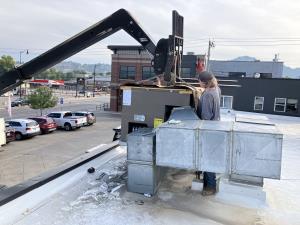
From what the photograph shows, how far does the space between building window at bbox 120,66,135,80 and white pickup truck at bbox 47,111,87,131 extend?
17.2m

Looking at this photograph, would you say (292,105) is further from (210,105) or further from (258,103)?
(210,105)

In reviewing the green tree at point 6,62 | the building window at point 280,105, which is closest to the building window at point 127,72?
the building window at point 280,105

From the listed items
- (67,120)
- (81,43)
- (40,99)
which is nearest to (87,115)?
(67,120)

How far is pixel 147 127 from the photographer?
16.1 feet

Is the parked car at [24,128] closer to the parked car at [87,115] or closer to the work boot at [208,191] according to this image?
the parked car at [87,115]

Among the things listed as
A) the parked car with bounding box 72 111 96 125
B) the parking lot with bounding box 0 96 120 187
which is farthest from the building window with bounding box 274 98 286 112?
the parked car with bounding box 72 111 96 125

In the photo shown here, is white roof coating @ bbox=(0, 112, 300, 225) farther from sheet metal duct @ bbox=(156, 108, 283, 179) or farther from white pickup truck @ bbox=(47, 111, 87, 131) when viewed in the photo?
white pickup truck @ bbox=(47, 111, 87, 131)

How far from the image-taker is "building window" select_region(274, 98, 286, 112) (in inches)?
1098

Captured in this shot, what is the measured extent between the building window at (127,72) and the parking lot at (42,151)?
1775cm

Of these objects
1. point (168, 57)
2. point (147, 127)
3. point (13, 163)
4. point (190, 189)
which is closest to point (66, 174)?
point (147, 127)

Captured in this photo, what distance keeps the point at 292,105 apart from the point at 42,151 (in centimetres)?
2067

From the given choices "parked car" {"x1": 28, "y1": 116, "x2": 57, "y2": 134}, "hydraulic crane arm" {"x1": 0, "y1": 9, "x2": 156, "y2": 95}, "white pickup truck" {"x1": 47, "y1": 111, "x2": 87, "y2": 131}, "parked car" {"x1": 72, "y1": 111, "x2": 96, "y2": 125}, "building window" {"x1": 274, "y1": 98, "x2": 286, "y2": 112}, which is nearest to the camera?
"hydraulic crane arm" {"x1": 0, "y1": 9, "x2": 156, "y2": 95}

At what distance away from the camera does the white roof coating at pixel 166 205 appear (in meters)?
3.61

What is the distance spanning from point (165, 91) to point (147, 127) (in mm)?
629
